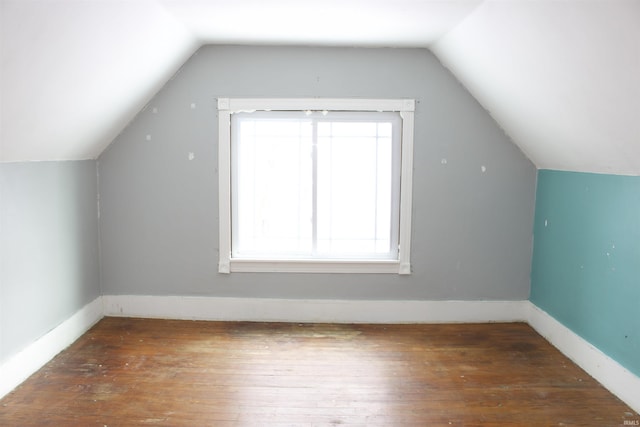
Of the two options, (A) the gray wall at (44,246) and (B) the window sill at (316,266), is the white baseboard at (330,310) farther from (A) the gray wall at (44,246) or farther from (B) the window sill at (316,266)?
(A) the gray wall at (44,246)

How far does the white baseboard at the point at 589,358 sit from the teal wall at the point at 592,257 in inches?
1.8

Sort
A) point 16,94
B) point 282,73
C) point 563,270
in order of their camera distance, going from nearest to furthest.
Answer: point 16,94 < point 563,270 < point 282,73

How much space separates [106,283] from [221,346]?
1272mm

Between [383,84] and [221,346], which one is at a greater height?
[383,84]

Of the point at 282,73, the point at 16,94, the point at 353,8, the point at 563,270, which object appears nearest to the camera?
the point at 16,94

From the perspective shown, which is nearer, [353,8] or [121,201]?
[353,8]

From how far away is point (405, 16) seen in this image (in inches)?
123

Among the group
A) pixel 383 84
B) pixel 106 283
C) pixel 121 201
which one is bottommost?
pixel 106 283

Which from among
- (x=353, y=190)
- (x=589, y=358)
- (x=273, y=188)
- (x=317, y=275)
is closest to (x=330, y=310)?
(x=317, y=275)

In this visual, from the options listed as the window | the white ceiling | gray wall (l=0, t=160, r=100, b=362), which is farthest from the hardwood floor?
the white ceiling

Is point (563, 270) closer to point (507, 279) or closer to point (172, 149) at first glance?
point (507, 279)

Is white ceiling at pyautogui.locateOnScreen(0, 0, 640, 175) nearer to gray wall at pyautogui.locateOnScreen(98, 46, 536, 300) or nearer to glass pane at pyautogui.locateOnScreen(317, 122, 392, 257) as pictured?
gray wall at pyautogui.locateOnScreen(98, 46, 536, 300)

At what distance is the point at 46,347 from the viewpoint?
3.34 meters

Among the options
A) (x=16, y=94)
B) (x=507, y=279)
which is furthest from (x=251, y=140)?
(x=507, y=279)
